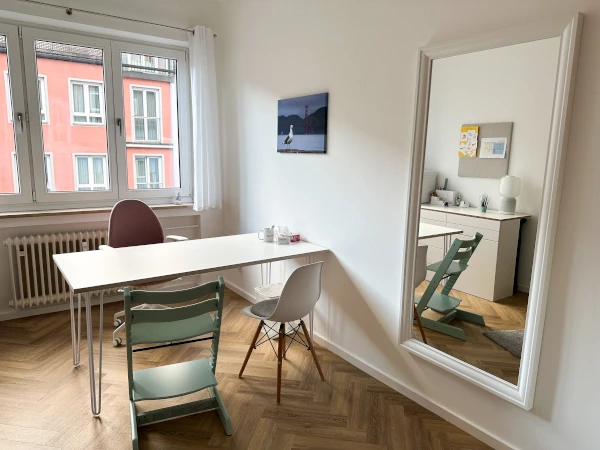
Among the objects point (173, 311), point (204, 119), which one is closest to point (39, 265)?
point (204, 119)

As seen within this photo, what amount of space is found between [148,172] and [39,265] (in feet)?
4.03

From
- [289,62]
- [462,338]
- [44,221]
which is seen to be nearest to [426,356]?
[462,338]

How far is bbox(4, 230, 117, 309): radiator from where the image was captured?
3346 mm

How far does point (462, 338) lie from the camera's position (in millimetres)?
2287

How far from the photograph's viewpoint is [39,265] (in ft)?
11.4

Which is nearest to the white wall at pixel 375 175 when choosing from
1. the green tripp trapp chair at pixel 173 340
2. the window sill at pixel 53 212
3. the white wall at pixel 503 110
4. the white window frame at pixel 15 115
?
the white wall at pixel 503 110

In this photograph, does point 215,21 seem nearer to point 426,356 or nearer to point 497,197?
point 497,197

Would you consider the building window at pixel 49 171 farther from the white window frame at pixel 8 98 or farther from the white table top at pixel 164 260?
the white table top at pixel 164 260

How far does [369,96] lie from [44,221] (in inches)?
108

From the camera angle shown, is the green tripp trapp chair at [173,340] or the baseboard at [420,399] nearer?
the green tripp trapp chair at [173,340]

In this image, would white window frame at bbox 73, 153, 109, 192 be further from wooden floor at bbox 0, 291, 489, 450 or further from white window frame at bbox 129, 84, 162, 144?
wooden floor at bbox 0, 291, 489, 450

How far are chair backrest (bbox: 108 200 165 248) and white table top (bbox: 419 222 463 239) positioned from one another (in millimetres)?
2075

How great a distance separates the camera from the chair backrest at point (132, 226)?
10.5ft

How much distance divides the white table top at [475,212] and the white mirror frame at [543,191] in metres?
0.09
